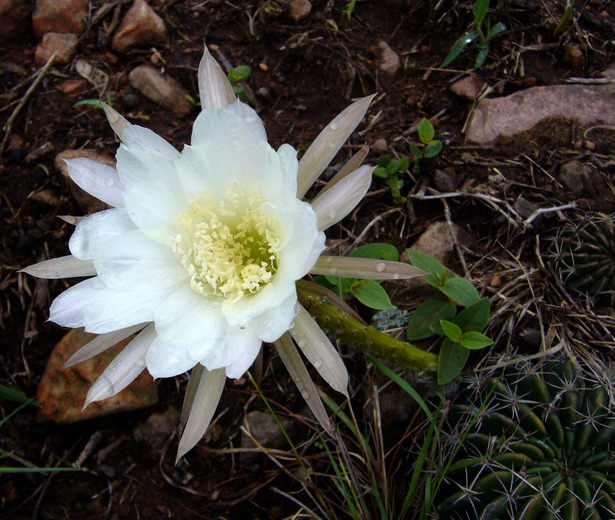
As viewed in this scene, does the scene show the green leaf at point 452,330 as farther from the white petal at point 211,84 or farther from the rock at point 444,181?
the white petal at point 211,84

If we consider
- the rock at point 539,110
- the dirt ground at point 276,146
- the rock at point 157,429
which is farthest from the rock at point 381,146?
the rock at point 157,429

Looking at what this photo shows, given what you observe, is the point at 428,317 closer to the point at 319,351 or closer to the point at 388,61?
the point at 319,351

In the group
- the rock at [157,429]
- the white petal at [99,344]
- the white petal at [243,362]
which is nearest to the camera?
the white petal at [243,362]

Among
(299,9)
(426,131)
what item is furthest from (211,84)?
(299,9)

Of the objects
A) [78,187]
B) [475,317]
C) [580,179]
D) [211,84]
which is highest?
[211,84]

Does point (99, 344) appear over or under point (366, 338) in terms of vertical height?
over

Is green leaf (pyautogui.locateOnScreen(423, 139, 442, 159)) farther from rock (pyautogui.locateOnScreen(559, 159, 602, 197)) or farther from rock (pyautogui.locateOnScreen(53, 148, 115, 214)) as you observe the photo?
rock (pyautogui.locateOnScreen(53, 148, 115, 214))

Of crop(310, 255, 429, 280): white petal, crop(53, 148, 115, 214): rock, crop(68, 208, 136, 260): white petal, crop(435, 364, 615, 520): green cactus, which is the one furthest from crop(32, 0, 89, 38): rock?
crop(435, 364, 615, 520): green cactus
